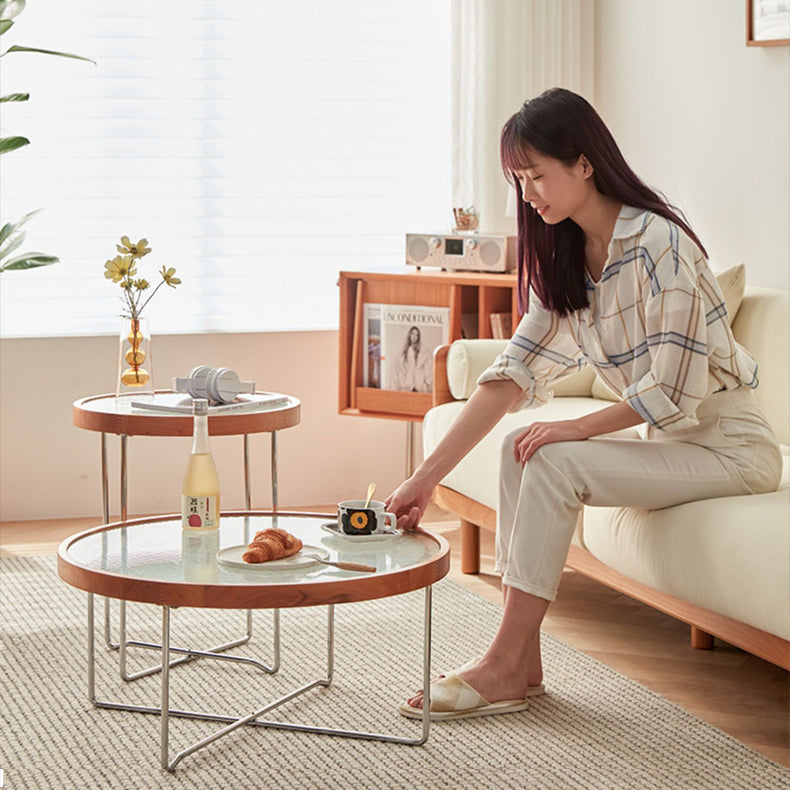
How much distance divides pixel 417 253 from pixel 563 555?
6.06 ft

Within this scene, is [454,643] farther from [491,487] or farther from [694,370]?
[694,370]

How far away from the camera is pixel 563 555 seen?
220cm

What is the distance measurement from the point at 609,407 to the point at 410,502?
1.30 ft

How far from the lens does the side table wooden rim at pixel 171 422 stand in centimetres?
238

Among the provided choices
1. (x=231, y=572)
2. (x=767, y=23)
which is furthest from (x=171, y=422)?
(x=767, y=23)

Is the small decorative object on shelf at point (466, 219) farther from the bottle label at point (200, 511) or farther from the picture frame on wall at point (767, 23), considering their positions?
the bottle label at point (200, 511)

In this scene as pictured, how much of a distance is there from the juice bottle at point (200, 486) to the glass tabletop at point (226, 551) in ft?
0.08

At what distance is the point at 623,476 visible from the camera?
221 centimetres

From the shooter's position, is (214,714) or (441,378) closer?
(214,714)

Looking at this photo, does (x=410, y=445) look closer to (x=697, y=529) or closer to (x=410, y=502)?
(x=410, y=502)

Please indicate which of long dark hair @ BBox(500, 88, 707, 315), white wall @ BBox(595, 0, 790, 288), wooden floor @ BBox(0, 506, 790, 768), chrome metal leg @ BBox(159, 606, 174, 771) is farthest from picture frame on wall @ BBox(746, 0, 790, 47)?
chrome metal leg @ BBox(159, 606, 174, 771)

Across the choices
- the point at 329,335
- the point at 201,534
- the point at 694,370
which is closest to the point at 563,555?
the point at 694,370

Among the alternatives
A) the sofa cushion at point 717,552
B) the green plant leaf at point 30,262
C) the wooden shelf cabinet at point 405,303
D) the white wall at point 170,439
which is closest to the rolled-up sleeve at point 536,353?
the sofa cushion at point 717,552

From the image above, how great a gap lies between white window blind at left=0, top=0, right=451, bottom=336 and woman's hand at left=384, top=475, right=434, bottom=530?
5.97 ft
